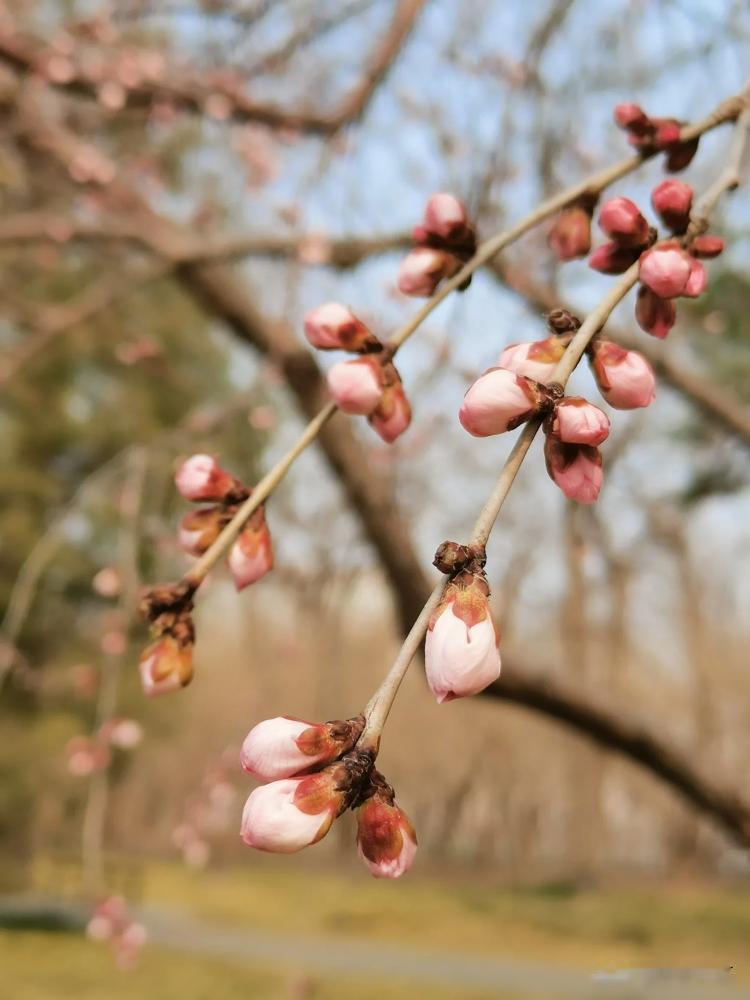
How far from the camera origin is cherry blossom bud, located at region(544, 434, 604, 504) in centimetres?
55

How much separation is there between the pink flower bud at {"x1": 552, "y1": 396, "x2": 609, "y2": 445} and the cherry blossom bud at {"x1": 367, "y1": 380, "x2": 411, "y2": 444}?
0.17 m

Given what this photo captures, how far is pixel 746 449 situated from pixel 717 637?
590 inches

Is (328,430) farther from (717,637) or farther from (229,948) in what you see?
(717,637)

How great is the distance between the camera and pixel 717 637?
16.8 metres

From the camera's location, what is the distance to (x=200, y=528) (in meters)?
0.68

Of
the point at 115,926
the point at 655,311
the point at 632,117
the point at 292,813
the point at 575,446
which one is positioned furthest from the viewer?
the point at 115,926

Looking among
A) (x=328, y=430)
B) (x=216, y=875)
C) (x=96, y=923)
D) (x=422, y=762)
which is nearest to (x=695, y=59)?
(x=328, y=430)

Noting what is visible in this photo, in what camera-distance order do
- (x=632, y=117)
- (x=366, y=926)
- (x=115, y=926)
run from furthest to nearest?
(x=366, y=926), (x=115, y=926), (x=632, y=117)

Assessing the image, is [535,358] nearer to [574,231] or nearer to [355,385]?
[355,385]

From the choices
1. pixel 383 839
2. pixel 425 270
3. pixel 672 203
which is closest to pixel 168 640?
pixel 383 839

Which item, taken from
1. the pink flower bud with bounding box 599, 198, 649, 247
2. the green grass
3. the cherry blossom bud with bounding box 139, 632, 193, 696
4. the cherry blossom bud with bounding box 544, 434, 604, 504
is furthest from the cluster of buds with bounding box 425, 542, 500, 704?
the green grass

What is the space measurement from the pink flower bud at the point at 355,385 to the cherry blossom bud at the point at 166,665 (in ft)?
0.62

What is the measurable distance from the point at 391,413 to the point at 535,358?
0.45 ft

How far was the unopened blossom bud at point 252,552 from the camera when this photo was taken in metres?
0.66
